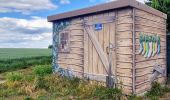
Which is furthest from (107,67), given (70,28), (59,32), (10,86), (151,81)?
(10,86)

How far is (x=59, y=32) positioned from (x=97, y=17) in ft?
8.68

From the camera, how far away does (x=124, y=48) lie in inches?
340

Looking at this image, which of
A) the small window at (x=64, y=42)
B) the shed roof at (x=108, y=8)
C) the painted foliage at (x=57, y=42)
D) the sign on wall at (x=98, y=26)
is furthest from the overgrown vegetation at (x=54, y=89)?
the shed roof at (x=108, y=8)

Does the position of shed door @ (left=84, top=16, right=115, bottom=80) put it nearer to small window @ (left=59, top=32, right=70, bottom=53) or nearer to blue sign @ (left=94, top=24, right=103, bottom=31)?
blue sign @ (left=94, top=24, right=103, bottom=31)

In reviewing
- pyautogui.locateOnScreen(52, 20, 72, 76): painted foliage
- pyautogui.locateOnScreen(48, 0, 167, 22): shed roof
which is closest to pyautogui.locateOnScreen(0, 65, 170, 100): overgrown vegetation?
pyautogui.locateOnScreen(52, 20, 72, 76): painted foliage

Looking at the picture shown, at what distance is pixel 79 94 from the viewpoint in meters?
9.11

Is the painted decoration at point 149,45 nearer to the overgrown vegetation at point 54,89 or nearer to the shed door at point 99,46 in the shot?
the shed door at point 99,46

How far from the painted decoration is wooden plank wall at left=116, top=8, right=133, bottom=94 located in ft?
1.83

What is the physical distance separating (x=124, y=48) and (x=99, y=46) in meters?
1.19

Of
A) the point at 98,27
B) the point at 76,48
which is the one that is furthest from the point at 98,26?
the point at 76,48

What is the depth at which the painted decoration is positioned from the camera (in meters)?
8.98

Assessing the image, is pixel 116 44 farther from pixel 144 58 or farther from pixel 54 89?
pixel 54 89

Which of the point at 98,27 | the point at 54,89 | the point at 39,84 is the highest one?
the point at 98,27

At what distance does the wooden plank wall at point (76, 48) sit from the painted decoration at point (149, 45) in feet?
7.99
